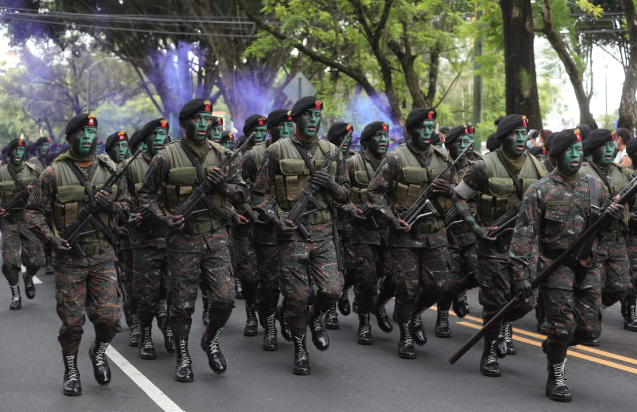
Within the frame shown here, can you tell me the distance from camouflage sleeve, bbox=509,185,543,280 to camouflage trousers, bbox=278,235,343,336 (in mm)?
1635

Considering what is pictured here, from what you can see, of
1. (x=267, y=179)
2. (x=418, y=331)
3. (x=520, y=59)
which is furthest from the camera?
(x=520, y=59)

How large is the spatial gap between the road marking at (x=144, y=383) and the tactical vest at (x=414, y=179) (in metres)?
2.79

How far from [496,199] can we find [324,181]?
4.93 ft

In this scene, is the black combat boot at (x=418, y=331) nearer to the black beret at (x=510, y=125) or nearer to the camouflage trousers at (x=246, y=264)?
the camouflage trousers at (x=246, y=264)

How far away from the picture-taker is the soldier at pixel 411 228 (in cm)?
798

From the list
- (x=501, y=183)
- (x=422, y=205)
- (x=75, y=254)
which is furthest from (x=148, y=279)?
(x=501, y=183)

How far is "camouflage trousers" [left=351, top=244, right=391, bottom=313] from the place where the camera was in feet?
29.0

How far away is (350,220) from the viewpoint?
945cm

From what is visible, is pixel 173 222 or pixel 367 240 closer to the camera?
pixel 173 222

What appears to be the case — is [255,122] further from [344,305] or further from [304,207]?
[304,207]

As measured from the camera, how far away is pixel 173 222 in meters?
7.05

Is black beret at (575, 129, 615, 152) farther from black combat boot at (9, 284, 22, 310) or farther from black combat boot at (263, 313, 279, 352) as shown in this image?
black combat boot at (9, 284, 22, 310)

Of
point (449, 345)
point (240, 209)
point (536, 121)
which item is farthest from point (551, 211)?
point (536, 121)

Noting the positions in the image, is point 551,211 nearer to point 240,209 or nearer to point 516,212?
point 516,212
